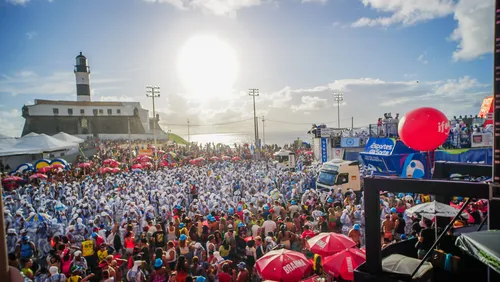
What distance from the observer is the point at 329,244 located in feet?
25.2

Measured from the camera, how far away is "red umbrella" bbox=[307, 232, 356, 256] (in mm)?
7590

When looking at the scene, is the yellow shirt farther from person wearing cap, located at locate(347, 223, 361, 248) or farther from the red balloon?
the red balloon

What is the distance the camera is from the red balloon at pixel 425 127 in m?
4.61

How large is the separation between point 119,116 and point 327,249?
2439 inches

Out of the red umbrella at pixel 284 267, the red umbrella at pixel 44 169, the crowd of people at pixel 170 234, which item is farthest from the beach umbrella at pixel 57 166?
the red umbrella at pixel 284 267

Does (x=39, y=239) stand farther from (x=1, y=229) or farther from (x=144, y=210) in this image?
(x=1, y=229)

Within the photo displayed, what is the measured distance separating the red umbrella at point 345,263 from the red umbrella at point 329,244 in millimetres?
629

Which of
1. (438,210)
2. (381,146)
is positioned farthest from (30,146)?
(438,210)

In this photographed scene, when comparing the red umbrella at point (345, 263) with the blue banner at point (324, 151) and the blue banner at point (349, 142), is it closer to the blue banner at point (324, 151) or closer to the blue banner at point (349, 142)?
the blue banner at point (349, 142)

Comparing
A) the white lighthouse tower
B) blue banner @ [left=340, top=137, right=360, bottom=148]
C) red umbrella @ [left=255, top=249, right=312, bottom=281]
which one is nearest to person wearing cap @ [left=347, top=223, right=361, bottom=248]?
red umbrella @ [left=255, top=249, right=312, bottom=281]

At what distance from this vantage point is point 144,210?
41.5ft

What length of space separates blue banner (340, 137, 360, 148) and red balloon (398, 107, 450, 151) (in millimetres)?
21148

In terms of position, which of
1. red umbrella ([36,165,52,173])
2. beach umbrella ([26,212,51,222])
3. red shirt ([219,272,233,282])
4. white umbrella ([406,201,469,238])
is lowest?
red shirt ([219,272,233,282])

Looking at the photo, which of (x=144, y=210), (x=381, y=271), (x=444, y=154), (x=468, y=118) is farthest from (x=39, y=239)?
(x=468, y=118)
